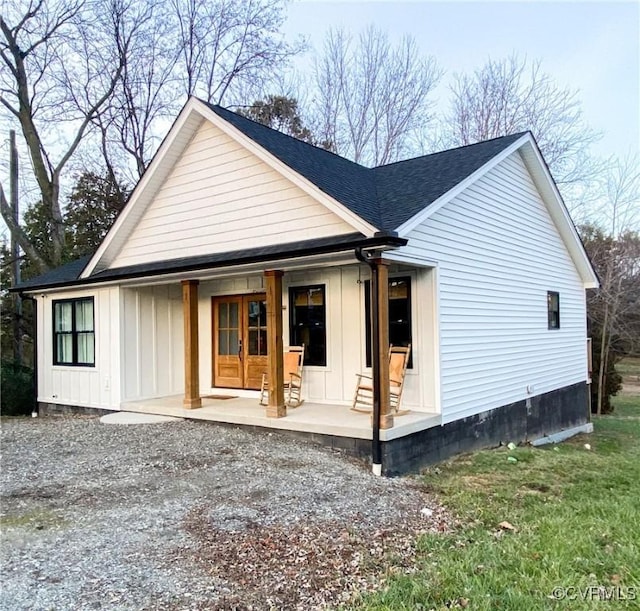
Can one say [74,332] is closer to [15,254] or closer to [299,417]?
[299,417]

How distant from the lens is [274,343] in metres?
7.18

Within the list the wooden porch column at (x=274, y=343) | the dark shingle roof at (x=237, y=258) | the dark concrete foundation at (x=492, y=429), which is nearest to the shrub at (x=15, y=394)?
the dark shingle roof at (x=237, y=258)

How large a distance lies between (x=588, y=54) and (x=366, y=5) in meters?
9.01

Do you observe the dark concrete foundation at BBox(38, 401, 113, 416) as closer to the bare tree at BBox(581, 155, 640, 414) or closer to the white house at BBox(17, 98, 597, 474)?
the white house at BBox(17, 98, 597, 474)

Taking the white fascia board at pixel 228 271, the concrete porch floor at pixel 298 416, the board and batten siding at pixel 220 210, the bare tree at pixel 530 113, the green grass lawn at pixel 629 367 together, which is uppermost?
the bare tree at pixel 530 113

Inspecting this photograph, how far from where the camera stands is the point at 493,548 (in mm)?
3740

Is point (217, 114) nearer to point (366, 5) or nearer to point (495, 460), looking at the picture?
point (495, 460)

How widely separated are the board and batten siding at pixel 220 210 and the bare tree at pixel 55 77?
9.78 metres

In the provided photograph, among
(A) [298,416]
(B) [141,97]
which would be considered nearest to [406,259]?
(A) [298,416]

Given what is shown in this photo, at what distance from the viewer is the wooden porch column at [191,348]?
8383 millimetres

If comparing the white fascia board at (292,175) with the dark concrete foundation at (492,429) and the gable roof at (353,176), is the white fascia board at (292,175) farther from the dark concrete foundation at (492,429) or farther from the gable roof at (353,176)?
the dark concrete foundation at (492,429)

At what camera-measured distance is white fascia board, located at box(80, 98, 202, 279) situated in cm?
844

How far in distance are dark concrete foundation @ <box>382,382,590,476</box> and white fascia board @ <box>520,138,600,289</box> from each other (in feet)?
8.74

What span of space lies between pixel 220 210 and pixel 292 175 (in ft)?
5.53
